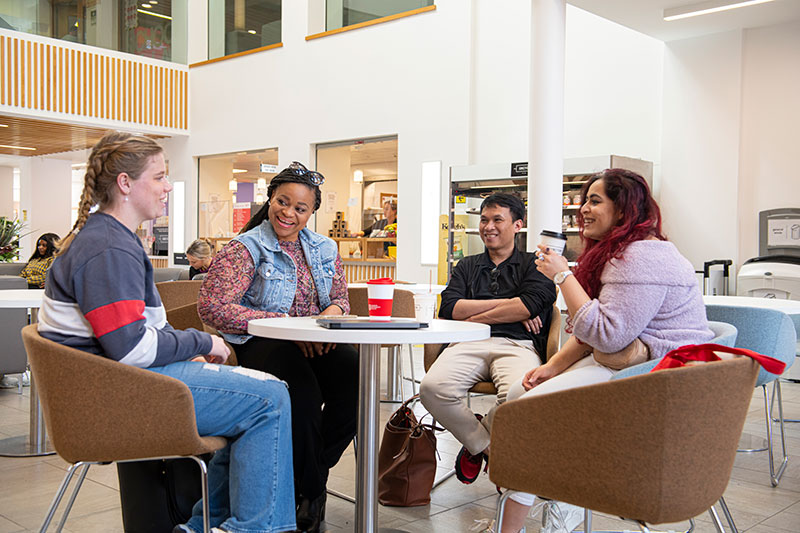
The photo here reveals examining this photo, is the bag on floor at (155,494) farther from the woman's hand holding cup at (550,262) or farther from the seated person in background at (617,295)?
the woman's hand holding cup at (550,262)

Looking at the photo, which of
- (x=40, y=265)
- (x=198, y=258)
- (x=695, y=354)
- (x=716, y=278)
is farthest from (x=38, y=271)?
(x=695, y=354)

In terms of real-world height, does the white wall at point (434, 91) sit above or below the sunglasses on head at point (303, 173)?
above

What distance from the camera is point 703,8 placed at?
6082mm

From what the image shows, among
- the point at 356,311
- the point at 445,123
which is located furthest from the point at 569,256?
the point at 356,311

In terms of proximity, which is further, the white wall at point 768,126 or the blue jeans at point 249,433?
the white wall at point 768,126

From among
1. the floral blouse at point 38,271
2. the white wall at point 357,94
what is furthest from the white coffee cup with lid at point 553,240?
the white wall at point 357,94

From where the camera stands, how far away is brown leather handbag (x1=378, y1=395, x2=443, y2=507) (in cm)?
293

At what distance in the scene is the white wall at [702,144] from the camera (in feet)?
22.0

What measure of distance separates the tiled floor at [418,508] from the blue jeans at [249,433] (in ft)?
2.31

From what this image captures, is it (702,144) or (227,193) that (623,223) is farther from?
(227,193)

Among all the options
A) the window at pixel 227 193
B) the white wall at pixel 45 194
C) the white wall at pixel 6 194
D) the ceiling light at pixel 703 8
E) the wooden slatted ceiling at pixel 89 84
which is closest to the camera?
the ceiling light at pixel 703 8

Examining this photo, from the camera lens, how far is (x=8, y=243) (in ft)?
34.3

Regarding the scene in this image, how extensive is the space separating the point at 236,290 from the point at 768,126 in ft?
18.4

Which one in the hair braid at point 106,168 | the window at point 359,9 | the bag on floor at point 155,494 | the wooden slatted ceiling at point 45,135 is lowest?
the bag on floor at point 155,494
